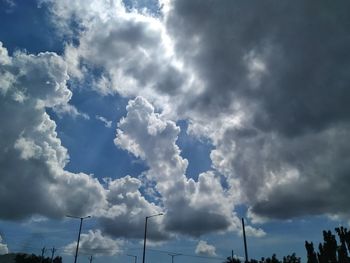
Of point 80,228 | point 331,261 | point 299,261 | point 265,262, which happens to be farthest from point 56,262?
point 331,261

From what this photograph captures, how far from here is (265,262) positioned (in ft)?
263

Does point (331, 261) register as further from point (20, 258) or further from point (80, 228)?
point (20, 258)

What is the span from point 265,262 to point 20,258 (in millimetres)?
65390

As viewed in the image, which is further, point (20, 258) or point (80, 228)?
point (20, 258)

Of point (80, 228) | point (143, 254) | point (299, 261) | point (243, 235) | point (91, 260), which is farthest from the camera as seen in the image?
point (91, 260)

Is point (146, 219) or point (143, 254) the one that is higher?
point (146, 219)

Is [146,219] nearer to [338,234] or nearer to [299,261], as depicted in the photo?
[338,234]

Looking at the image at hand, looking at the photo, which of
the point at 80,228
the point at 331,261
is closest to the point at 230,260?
the point at 331,261

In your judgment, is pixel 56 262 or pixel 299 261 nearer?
pixel 299 261

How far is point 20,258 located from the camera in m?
97.1

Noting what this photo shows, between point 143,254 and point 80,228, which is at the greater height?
point 80,228

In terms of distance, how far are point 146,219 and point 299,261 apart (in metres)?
39.3

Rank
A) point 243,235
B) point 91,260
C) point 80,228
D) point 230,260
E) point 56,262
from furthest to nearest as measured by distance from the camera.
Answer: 1. point 91,260
2. point 56,262
3. point 230,260
4. point 80,228
5. point 243,235

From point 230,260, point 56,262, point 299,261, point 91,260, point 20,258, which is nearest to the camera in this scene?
point 299,261
